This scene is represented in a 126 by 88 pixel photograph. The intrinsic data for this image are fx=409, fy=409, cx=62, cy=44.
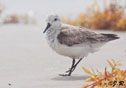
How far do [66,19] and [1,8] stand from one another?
2.53 metres

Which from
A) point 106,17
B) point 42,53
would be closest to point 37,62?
point 42,53

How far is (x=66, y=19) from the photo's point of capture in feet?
44.5

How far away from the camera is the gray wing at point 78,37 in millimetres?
5816

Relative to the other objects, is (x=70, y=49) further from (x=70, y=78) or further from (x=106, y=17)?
(x=106, y=17)

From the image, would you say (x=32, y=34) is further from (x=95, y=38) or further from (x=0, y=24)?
(x=95, y=38)

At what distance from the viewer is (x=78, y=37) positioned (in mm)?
5926

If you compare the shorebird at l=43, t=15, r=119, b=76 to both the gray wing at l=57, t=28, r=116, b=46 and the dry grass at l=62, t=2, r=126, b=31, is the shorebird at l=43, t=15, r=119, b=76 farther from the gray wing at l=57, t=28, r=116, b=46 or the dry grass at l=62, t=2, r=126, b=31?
the dry grass at l=62, t=2, r=126, b=31

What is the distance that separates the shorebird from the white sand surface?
13.7 inches

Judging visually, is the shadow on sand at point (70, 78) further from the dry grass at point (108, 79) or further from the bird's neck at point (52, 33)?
the dry grass at point (108, 79)

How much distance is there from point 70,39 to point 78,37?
0.43ft

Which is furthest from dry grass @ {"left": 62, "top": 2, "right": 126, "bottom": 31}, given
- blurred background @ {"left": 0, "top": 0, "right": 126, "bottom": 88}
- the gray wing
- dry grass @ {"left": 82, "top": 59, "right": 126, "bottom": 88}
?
dry grass @ {"left": 82, "top": 59, "right": 126, "bottom": 88}

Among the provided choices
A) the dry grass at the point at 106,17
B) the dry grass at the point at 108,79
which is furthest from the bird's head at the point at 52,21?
the dry grass at the point at 106,17

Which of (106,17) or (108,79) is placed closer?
(108,79)

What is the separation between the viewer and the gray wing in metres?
5.82
